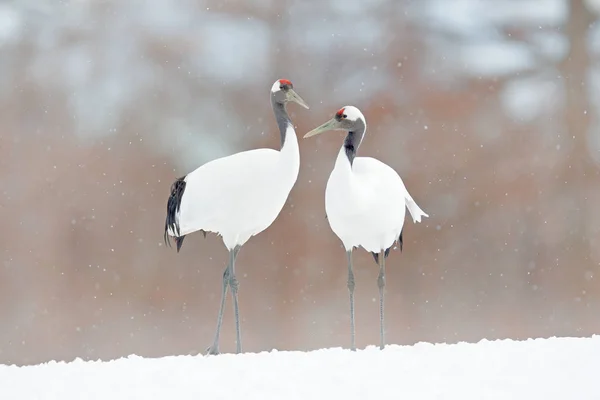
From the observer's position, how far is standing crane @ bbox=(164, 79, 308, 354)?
3814 millimetres

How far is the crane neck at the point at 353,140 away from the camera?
3932 mm

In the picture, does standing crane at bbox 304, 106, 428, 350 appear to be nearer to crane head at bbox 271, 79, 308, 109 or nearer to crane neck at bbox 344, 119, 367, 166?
crane neck at bbox 344, 119, 367, 166

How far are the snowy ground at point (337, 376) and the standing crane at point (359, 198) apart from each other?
0.67m

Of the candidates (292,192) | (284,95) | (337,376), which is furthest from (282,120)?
(292,192)

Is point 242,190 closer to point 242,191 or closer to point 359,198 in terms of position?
point 242,191

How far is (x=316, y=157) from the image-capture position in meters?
7.56

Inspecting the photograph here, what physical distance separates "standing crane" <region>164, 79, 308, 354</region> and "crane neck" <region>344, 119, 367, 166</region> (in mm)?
268

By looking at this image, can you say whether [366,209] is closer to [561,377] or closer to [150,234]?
[561,377]

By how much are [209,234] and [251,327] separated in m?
1.03

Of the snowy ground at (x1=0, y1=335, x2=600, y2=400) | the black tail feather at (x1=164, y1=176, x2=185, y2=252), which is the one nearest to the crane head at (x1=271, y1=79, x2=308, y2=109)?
the black tail feather at (x1=164, y1=176, x2=185, y2=252)

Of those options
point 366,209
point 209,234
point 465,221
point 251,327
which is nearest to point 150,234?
point 209,234

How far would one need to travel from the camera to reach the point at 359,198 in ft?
12.5

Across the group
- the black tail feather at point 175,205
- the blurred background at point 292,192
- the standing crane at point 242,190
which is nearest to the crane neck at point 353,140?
the standing crane at point 242,190

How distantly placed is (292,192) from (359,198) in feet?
12.8
